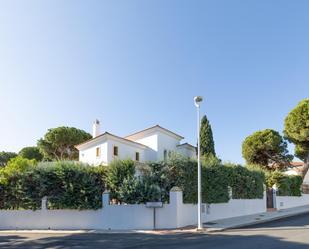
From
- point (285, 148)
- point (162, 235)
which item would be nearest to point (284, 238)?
point (162, 235)

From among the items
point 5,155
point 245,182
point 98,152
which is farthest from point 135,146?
point 5,155

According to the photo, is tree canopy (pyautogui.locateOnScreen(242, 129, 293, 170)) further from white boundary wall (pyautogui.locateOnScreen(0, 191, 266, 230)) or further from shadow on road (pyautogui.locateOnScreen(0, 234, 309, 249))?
shadow on road (pyautogui.locateOnScreen(0, 234, 309, 249))

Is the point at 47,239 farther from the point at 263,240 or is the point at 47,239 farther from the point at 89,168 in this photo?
the point at 263,240

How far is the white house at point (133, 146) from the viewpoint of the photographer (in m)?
37.0

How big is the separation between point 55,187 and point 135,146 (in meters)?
19.5

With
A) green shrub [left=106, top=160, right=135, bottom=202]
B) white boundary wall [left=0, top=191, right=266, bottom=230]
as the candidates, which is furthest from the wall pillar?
green shrub [left=106, top=160, right=135, bottom=202]

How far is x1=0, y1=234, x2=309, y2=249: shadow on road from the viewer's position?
13203 millimetres

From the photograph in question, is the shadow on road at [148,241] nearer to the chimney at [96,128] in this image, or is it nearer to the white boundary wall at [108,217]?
the white boundary wall at [108,217]

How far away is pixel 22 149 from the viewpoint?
65062 millimetres

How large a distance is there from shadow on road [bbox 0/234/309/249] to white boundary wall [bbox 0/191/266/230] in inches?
101

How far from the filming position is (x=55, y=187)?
20844 mm

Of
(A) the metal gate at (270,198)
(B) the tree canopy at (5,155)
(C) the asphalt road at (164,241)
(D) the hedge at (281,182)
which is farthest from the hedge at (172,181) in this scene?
(B) the tree canopy at (5,155)

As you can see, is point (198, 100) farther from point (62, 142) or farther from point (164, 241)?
point (62, 142)

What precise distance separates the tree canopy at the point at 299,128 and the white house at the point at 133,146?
11.3 m
